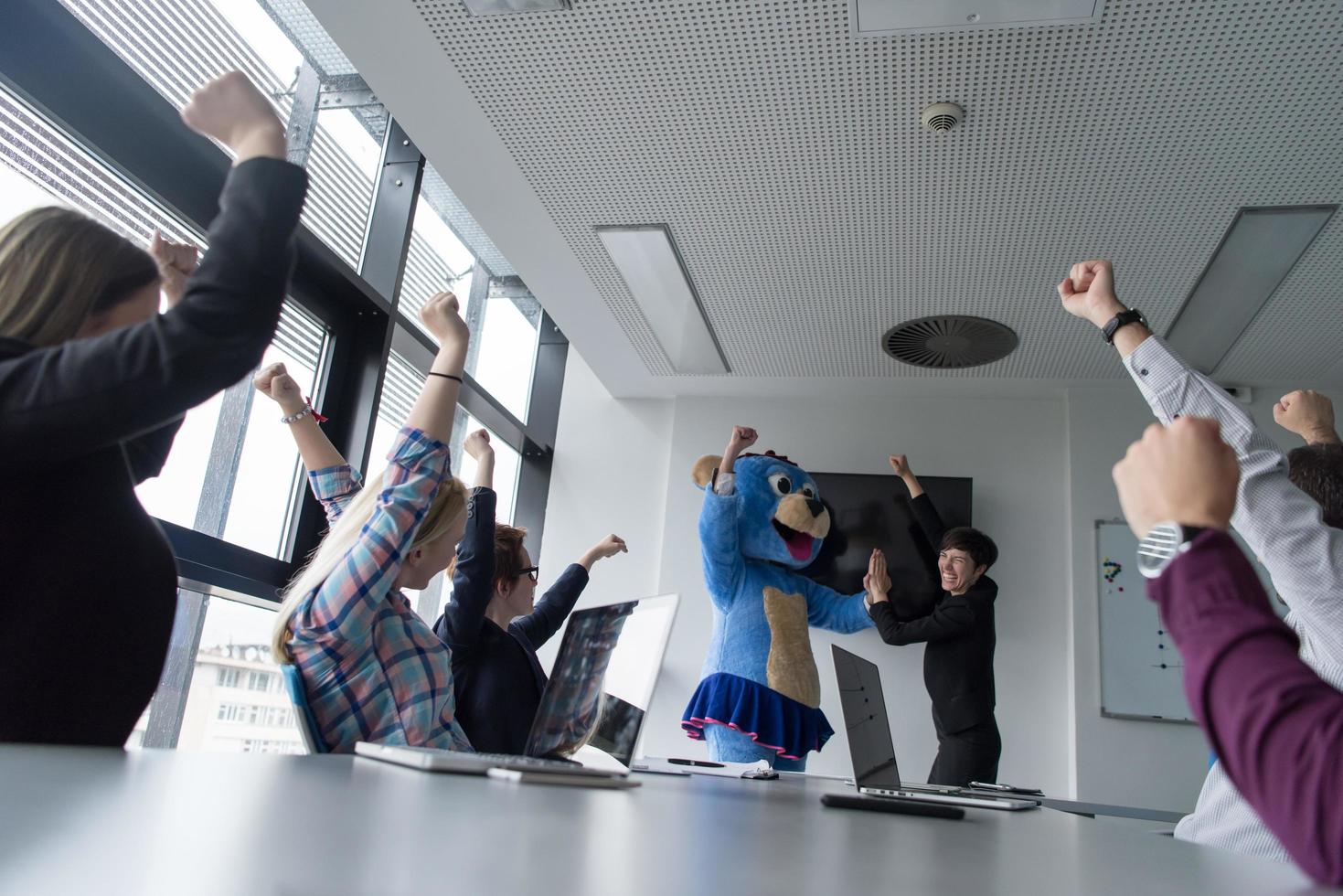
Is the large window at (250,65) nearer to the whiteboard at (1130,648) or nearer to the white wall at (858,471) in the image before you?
the white wall at (858,471)

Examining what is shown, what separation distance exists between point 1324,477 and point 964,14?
4.42 ft

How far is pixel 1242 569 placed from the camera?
2.19 feet

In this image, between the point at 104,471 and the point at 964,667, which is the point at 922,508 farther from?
the point at 104,471

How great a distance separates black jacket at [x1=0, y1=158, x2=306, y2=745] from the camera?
32.4 inches

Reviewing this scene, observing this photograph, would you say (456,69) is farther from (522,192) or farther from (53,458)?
(53,458)

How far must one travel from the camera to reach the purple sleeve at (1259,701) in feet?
1.92

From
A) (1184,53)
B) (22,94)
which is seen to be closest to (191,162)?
(22,94)

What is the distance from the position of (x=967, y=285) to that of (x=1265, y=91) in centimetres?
124

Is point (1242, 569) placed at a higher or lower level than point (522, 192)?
lower

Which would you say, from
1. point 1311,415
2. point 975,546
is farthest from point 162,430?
point 975,546

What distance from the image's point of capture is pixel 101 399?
82cm

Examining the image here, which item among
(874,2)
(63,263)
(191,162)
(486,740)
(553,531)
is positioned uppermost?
(874,2)

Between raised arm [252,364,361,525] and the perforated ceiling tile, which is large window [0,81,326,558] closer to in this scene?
raised arm [252,364,361,525]

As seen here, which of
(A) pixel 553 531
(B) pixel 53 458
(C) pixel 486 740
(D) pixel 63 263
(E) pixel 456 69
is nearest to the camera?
(B) pixel 53 458
